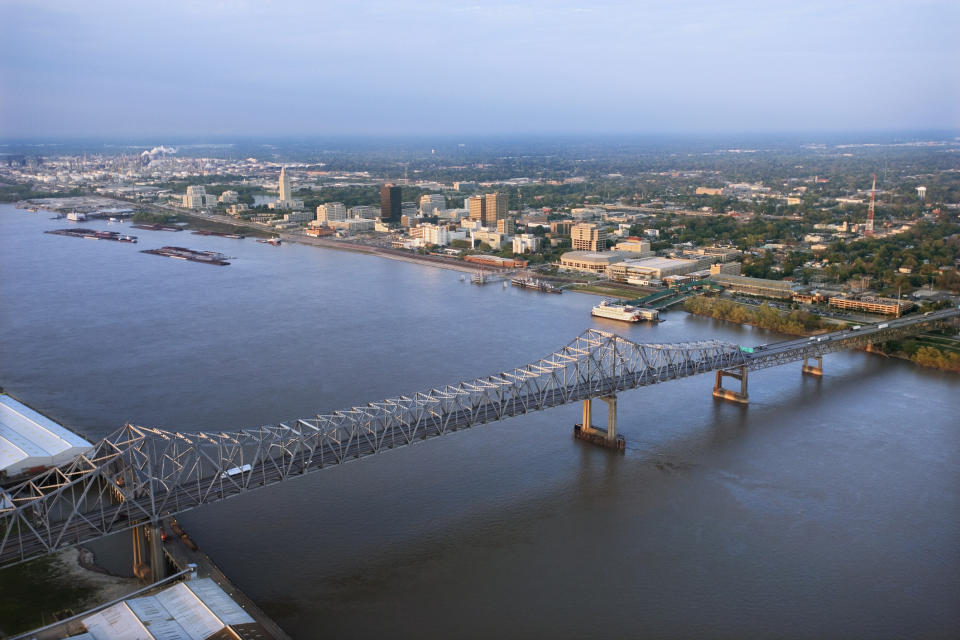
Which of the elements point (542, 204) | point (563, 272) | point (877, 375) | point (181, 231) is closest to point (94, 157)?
point (181, 231)

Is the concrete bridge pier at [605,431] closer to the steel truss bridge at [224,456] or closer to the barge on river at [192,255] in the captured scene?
the steel truss bridge at [224,456]

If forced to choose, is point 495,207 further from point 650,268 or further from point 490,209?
point 650,268

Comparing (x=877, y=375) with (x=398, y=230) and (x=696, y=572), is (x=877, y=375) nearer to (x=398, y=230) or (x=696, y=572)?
(x=696, y=572)

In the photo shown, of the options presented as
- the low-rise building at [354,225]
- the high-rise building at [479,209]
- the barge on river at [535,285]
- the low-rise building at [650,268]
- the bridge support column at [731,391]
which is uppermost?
the high-rise building at [479,209]

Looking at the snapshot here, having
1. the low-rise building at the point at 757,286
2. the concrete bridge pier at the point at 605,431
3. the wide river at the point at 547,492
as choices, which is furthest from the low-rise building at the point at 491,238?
the concrete bridge pier at the point at 605,431

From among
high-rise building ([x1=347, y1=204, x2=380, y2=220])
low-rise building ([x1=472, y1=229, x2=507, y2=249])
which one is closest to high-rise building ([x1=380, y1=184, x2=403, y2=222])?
high-rise building ([x1=347, y1=204, x2=380, y2=220])

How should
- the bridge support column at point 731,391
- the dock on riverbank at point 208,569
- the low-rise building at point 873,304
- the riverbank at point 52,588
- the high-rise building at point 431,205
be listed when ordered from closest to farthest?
the dock on riverbank at point 208,569 < the riverbank at point 52,588 < the bridge support column at point 731,391 < the low-rise building at point 873,304 < the high-rise building at point 431,205

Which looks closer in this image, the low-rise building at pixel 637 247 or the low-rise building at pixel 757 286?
the low-rise building at pixel 757 286
